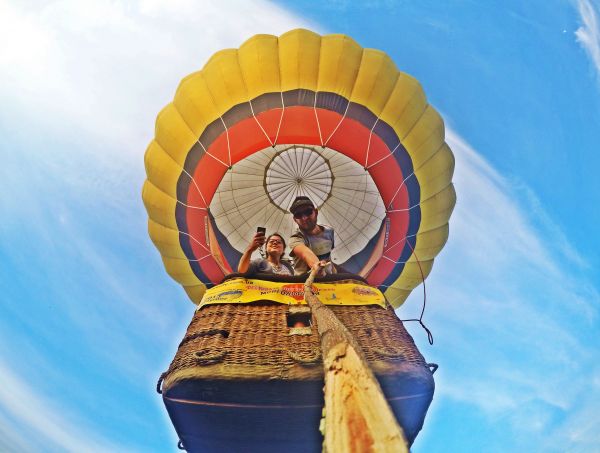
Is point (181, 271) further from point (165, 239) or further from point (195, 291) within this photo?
point (165, 239)

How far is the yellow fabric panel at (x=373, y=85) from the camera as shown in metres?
4.03

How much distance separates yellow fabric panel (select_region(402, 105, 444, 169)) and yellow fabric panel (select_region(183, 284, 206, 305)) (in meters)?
2.63

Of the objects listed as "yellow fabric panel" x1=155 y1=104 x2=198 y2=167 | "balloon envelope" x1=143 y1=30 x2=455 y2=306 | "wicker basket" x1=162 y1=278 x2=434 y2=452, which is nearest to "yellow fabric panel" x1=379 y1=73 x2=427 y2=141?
"balloon envelope" x1=143 y1=30 x2=455 y2=306

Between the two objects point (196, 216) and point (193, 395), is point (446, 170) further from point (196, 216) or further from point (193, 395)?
point (193, 395)

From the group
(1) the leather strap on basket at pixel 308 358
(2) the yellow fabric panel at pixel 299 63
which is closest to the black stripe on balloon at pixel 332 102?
(2) the yellow fabric panel at pixel 299 63

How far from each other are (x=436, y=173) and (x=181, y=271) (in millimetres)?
2885

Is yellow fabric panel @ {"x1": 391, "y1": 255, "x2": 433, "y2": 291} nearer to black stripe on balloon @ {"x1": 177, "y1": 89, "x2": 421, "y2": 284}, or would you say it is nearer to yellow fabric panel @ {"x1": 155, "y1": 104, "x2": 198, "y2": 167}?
black stripe on balloon @ {"x1": 177, "y1": 89, "x2": 421, "y2": 284}

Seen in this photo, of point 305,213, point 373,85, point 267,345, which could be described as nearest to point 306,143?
point 305,213

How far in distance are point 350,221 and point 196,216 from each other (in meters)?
1.68

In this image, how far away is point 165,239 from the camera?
4.62m

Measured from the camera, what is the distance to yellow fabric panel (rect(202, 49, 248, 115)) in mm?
3998

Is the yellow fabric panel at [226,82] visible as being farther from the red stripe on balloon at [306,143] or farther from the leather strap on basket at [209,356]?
the leather strap on basket at [209,356]

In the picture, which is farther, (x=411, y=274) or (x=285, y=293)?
(x=411, y=274)

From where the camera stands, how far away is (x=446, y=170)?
14.4 feet
